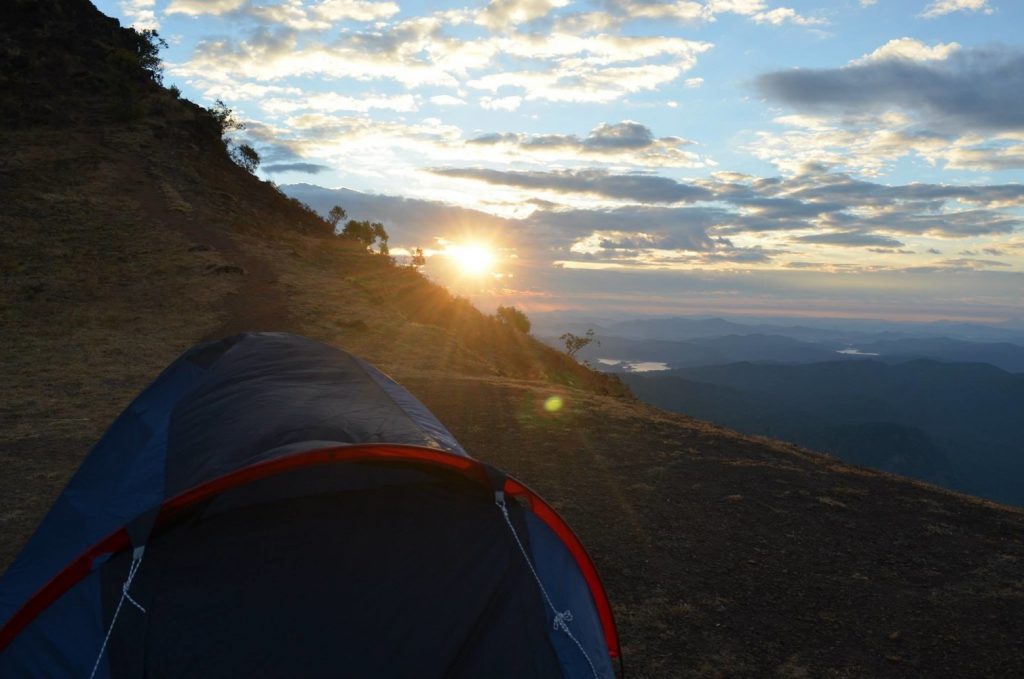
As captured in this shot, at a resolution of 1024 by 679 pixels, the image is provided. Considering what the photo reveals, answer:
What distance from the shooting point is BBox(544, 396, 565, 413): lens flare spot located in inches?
659

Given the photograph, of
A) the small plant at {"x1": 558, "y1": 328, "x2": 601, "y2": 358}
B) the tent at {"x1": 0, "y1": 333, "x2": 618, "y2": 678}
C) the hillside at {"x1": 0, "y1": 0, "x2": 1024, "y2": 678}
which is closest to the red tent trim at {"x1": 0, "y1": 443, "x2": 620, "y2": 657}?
the tent at {"x1": 0, "y1": 333, "x2": 618, "y2": 678}

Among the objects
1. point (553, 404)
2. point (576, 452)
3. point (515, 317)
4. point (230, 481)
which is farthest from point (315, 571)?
point (515, 317)

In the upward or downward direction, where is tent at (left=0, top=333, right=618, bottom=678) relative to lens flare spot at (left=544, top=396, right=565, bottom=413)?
upward

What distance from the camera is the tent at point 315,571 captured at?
4445mm

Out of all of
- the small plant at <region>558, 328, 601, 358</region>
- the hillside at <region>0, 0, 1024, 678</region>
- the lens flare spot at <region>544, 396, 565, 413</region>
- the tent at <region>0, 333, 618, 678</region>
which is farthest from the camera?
the small plant at <region>558, 328, 601, 358</region>

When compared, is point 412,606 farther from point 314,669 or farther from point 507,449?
point 507,449

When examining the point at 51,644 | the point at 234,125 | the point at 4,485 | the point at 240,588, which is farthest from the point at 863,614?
the point at 234,125

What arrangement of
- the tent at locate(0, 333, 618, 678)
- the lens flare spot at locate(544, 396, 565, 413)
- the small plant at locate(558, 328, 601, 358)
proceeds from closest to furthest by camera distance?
1. the tent at locate(0, 333, 618, 678)
2. the lens flare spot at locate(544, 396, 565, 413)
3. the small plant at locate(558, 328, 601, 358)

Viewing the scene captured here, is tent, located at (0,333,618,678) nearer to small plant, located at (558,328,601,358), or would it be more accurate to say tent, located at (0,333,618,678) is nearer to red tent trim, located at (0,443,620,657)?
red tent trim, located at (0,443,620,657)

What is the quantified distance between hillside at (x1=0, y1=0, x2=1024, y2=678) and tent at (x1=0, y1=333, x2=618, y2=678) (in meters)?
2.21

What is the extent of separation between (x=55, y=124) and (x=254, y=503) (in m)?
51.6

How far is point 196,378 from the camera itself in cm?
749

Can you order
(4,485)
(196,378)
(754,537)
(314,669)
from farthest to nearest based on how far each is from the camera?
(4,485) < (754,537) < (196,378) < (314,669)

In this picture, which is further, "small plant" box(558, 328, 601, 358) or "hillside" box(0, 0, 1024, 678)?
"small plant" box(558, 328, 601, 358)
